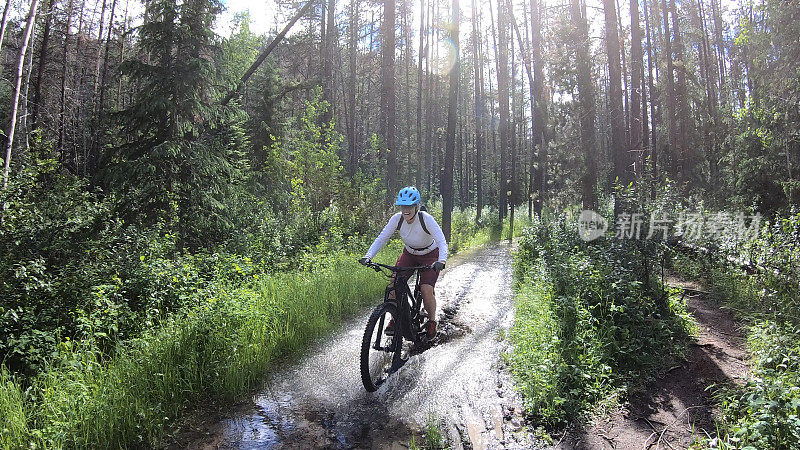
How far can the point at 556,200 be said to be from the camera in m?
18.9

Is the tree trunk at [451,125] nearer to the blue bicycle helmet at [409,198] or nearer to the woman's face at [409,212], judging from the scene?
the woman's face at [409,212]

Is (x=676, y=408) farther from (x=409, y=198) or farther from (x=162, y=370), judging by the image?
(x=162, y=370)

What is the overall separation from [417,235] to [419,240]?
76mm

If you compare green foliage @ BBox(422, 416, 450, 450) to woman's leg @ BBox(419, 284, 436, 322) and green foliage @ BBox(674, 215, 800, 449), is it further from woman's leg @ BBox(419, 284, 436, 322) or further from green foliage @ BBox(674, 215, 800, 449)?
→ green foliage @ BBox(674, 215, 800, 449)

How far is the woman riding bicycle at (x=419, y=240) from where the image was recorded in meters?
5.52

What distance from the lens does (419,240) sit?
5824mm

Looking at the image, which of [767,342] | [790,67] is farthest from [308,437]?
[790,67]

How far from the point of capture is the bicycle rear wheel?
4.61 m

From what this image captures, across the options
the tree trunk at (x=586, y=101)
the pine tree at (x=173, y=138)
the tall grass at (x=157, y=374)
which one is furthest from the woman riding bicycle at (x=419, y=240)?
the tree trunk at (x=586, y=101)

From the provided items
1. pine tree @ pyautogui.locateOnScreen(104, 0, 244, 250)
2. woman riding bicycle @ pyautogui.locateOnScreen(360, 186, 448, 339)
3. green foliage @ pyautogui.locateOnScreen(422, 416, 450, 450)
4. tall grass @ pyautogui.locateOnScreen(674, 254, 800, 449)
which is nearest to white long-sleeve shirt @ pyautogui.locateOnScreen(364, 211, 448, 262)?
woman riding bicycle @ pyautogui.locateOnScreen(360, 186, 448, 339)

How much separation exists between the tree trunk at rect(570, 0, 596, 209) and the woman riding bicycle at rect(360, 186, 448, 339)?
1088 cm

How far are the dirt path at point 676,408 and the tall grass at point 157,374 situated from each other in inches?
143

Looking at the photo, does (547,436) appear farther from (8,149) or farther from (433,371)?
(8,149)

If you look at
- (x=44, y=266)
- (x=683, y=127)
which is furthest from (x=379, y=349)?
(x=683, y=127)
